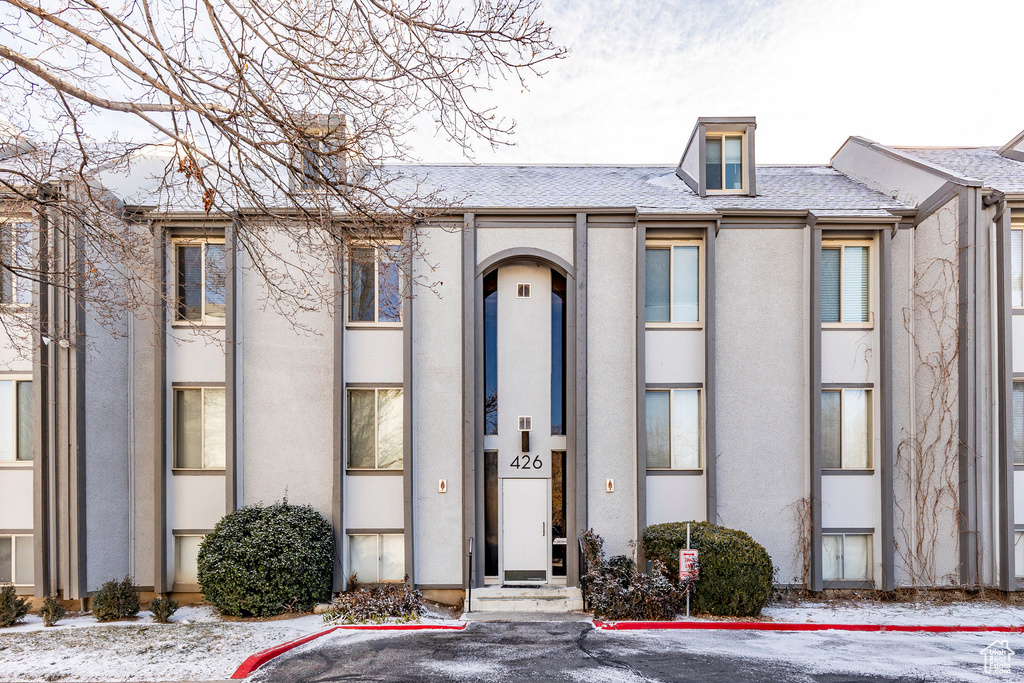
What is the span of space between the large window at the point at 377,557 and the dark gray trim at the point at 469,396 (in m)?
1.35

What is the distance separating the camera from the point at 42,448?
32.9ft

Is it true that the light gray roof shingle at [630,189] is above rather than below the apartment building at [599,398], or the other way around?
above

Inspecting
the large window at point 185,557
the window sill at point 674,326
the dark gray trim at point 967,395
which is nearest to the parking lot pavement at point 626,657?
the dark gray trim at point 967,395

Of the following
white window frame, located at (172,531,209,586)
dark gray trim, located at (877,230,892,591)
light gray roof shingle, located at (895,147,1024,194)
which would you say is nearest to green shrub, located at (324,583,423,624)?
white window frame, located at (172,531,209,586)

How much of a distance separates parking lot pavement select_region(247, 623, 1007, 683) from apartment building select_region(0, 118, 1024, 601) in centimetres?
205

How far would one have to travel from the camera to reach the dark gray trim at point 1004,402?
10.3 metres

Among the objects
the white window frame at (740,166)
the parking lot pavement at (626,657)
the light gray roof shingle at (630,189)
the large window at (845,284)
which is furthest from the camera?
the white window frame at (740,166)

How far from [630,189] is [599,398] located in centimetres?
505

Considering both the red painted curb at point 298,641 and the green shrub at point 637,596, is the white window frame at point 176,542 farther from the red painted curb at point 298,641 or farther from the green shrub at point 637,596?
the green shrub at point 637,596

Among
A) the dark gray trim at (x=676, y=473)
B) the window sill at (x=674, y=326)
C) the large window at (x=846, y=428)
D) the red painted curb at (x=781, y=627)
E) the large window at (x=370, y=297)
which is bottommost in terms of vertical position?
the red painted curb at (x=781, y=627)

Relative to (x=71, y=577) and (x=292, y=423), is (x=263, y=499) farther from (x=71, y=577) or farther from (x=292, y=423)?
(x=71, y=577)

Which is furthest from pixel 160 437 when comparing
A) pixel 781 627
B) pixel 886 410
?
pixel 886 410

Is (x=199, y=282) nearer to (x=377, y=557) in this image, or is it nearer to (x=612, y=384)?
(x=377, y=557)

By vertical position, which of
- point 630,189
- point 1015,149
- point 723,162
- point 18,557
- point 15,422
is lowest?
point 18,557
